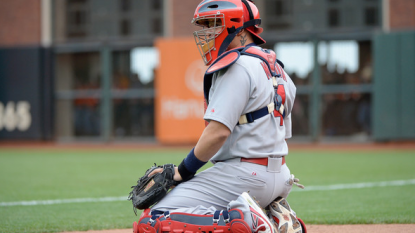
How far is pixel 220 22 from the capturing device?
3.89m

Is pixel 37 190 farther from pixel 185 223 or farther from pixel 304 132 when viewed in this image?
pixel 304 132

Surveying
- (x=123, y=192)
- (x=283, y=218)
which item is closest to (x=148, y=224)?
(x=283, y=218)

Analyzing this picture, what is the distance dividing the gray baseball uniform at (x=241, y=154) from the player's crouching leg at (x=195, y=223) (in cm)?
8

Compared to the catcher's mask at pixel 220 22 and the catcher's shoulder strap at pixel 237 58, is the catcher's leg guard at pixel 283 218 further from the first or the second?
the catcher's mask at pixel 220 22

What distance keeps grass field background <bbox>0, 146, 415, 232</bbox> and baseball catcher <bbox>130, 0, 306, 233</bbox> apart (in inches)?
57.8

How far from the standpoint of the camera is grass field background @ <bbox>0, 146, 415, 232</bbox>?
5395 mm

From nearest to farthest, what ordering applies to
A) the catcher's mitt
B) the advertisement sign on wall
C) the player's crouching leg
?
the player's crouching leg < the catcher's mitt < the advertisement sign on wall

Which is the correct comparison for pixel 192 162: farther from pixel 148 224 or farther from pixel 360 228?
pixel 360 228

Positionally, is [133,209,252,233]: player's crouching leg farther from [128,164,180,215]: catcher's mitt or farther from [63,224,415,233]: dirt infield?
[63,224,415,233]: dirt infield

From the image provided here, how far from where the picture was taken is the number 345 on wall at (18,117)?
19.8 metres

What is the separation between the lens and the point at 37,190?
7895mm

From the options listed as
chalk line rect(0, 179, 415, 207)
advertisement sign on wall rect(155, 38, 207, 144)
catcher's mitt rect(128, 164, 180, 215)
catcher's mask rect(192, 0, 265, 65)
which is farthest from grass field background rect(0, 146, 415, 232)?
advertisement sign on wall rect(155, 38, 207, 144)

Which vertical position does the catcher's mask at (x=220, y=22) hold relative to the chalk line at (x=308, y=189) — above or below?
above

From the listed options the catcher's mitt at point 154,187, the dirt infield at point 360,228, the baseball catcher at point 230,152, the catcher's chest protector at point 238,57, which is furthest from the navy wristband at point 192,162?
the dirt infield at point 360,228
